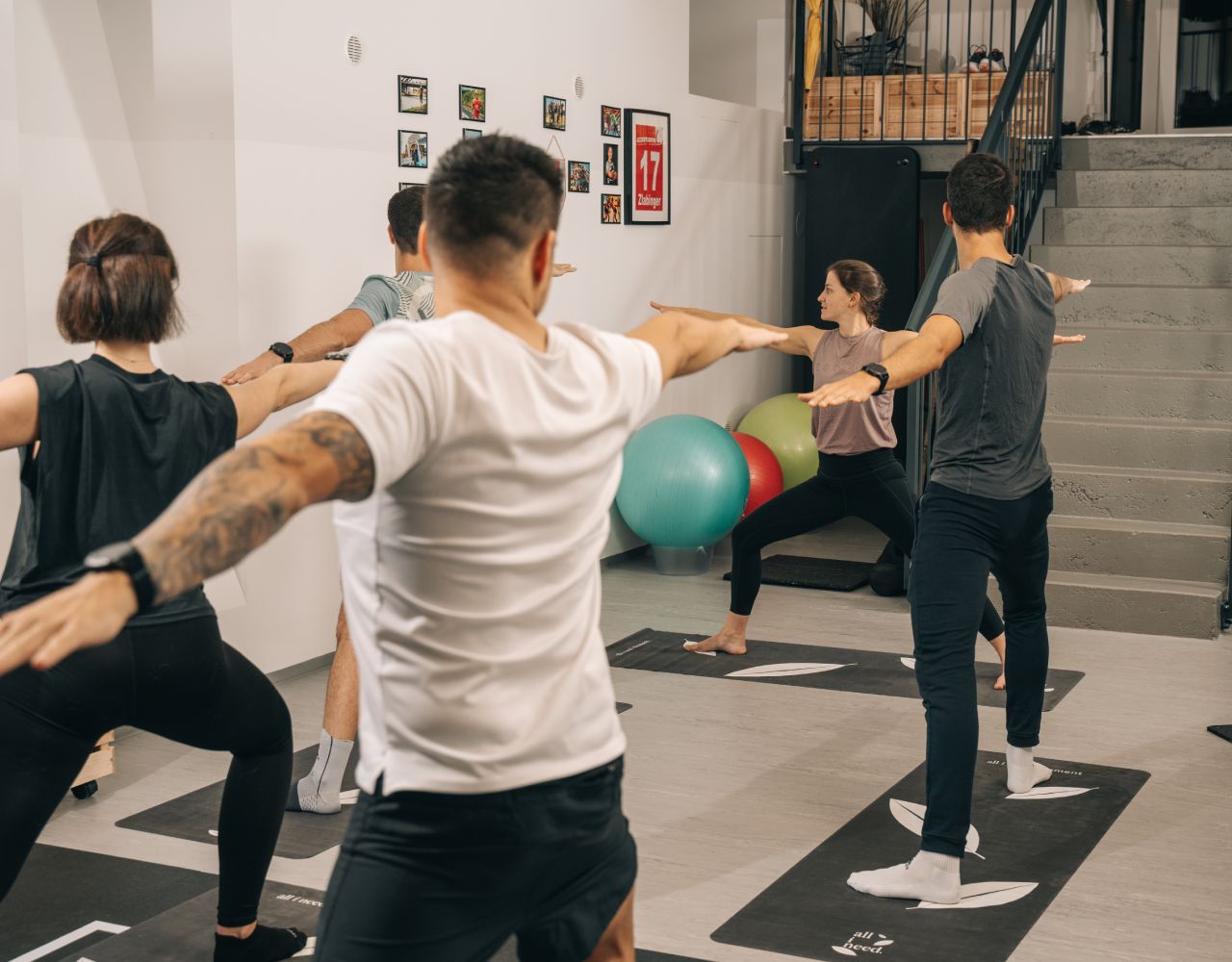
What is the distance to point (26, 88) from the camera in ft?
14.6

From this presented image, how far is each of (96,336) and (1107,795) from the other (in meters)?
2.86

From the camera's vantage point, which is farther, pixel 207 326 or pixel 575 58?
pixel 575 58

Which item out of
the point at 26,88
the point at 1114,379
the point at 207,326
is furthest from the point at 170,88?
the point at 1114,379

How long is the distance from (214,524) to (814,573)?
19.2 feet

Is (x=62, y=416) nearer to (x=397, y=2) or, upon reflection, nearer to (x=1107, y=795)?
(x=1107, y=795)

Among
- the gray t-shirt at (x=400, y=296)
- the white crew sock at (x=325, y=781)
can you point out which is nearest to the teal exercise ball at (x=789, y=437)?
the gray t-shirt at (x=400, y=296)

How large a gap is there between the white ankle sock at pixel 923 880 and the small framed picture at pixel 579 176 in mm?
4075

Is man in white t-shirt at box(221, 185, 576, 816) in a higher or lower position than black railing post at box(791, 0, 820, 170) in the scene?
lower

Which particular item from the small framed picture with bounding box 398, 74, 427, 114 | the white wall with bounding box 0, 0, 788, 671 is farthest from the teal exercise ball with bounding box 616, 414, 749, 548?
the small framed picture with bounding box 398, 74, 427, 114

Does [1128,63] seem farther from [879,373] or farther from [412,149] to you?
[879,373]

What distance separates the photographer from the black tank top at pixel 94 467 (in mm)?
2346

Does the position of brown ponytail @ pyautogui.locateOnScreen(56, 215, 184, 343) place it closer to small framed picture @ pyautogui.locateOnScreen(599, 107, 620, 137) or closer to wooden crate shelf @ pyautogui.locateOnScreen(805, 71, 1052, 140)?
small framed picture @ pyautogui.locateOnScreen(599, 107, 620, 137)

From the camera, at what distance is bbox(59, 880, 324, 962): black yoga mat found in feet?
9.91

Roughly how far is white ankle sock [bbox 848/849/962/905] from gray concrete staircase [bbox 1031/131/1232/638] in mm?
2830
